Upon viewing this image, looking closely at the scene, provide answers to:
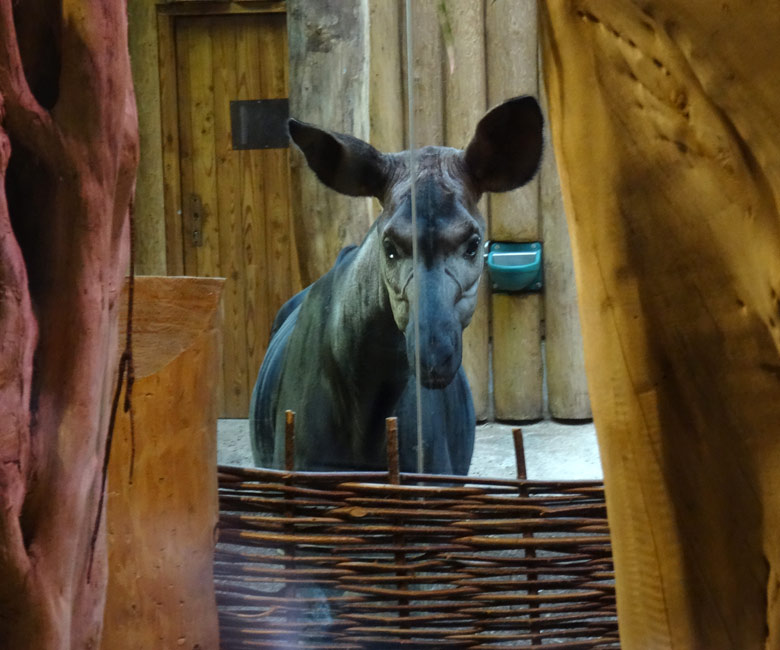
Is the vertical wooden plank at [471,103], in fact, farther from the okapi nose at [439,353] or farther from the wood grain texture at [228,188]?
the wood grain texture at [228,188]

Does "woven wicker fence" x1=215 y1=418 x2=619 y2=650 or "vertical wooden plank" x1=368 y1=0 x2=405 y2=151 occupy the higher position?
"vertical wooden plank" x1=368 y1=0 x2=405 y2=151

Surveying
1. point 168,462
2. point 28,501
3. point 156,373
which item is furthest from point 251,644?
point 28,501

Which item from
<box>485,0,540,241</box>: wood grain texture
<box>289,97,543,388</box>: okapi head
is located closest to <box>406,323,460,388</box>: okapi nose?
<box>289,97,543,388</box>: okapi head

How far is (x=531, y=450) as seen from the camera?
5.15 feet

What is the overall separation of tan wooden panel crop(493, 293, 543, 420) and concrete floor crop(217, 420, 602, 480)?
1.6 inches

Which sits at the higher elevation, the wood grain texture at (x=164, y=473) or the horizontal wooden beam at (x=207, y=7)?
the horizontal wooden beam at (x=207, y=7)

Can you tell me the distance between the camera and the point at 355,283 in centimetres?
171

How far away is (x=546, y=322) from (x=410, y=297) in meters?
0.24

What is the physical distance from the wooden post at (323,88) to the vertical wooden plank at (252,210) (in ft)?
0.22

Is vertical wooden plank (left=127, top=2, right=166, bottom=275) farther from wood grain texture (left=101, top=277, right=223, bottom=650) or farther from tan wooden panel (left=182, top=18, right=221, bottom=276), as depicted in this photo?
wood grain texture (left=101, top=277, right=223, bottom=650)

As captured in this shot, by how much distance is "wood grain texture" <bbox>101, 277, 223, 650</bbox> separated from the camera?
1290 millimetres

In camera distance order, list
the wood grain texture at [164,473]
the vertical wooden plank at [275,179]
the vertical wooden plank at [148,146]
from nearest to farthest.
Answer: the wood grain texture at [164,473], the vertical wooden plank at [148,146], the vertical wooden plank at [275,179]

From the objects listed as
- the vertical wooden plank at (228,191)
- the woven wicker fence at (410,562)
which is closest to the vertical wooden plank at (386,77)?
the vertical wooden plank at (228,191)

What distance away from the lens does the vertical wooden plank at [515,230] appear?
1520 millimetres
